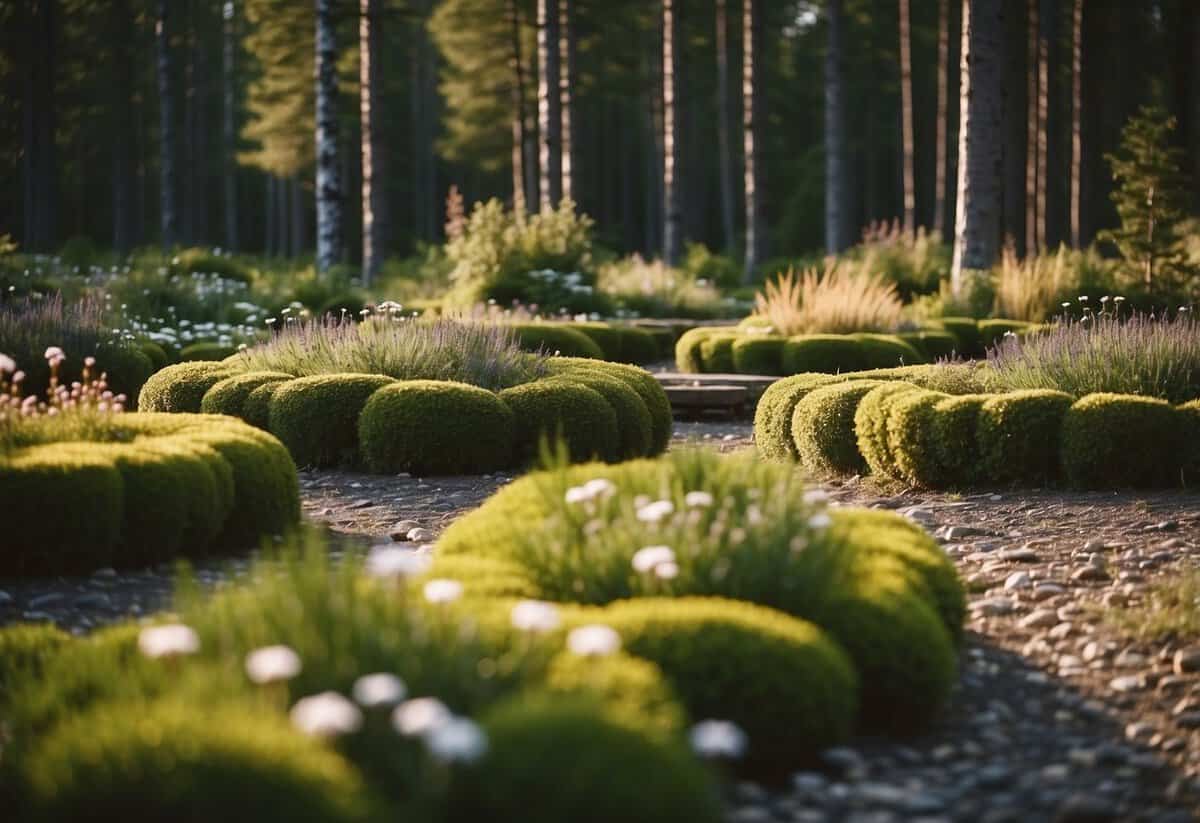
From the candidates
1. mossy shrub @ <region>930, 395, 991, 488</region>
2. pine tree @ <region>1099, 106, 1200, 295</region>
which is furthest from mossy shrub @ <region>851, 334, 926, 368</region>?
pine tree @ <region>1099, 106, 1200, 295</region>


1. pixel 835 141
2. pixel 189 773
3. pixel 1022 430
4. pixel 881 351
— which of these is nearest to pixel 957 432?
pixel 1022 430

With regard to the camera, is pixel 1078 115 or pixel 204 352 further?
pixel 1078 115

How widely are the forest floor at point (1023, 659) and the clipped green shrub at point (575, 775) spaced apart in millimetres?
680

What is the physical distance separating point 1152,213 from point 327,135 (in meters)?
11.3

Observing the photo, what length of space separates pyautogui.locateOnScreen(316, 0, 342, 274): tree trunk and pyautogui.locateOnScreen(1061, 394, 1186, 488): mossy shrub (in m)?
13.8

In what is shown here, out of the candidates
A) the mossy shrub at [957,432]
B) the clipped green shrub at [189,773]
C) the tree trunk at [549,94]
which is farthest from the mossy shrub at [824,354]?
the clipped green shrub at [189,773]

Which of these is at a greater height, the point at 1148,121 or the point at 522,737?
the point at 1148,121

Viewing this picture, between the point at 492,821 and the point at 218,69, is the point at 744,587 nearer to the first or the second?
the point at 492,821

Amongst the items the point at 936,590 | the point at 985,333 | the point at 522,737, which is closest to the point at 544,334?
the point at 985,333

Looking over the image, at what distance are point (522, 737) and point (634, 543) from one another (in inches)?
63.5

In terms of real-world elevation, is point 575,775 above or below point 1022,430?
below

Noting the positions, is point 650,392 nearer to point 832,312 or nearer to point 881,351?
point 881,351

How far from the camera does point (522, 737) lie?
2549mm

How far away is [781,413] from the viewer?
898cm
